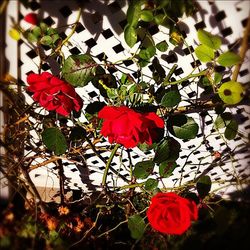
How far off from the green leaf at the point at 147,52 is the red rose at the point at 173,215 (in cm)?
60

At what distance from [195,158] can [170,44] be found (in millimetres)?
827

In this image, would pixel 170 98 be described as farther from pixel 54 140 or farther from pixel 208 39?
pixel 54 140

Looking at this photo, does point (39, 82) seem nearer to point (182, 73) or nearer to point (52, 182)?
point (182, 73)

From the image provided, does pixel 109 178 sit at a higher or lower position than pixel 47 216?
higher

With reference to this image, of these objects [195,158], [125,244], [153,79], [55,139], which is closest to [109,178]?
[125,244]

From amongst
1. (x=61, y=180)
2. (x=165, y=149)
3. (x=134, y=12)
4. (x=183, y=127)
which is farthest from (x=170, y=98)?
(x=61, y=180)

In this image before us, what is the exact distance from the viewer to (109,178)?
1900 mm

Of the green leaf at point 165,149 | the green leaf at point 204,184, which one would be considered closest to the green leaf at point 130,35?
the green leaf at point 165,149

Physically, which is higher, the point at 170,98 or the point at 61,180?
the point at 170,98

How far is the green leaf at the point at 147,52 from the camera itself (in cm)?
117

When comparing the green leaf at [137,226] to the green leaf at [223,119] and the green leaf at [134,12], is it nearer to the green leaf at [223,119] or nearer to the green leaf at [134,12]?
the green leaf at [223,119]

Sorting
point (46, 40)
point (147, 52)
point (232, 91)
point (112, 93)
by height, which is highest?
point (46, 40)

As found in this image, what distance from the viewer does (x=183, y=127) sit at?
128 cm

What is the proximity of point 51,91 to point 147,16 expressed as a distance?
17.8 inches
